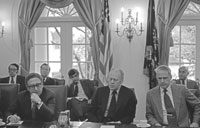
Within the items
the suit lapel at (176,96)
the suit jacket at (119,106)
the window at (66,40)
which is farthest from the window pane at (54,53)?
the suit lapel at (176,96)

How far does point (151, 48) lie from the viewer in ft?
19.1

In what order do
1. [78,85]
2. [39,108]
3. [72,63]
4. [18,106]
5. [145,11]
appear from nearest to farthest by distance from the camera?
1. [39,108]
2. [18,106]
3. [78,85]
4. [145,11]
5. [72,63]

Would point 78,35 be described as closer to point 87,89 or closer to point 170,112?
point 87,89

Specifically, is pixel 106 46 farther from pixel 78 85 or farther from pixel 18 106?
pixel 18 106

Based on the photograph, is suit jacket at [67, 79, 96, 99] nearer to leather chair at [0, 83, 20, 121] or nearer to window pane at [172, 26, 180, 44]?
leather chair at [0, 83, 20, 121]

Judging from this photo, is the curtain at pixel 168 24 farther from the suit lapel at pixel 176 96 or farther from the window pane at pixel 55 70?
the suit lapel at pixel 176 96

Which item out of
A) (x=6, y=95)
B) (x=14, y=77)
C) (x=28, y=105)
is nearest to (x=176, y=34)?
(x=14, y=77)

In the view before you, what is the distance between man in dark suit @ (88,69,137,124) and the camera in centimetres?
341

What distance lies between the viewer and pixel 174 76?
6.36 meters

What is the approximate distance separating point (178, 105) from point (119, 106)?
68 centimetres

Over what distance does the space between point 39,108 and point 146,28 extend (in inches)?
141

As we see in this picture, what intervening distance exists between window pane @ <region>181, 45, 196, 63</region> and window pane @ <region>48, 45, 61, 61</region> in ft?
9.18

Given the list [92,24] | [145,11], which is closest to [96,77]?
[92,24]

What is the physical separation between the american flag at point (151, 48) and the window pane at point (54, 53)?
6.79 ft
